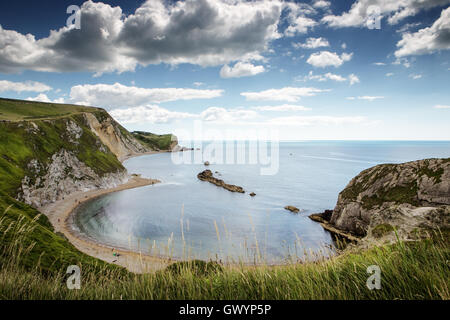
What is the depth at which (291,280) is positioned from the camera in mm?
3846

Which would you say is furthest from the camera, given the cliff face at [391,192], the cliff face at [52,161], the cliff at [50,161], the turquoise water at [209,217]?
the cliff face at [52,161]

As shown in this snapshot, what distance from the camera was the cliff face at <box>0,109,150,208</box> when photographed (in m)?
54.2

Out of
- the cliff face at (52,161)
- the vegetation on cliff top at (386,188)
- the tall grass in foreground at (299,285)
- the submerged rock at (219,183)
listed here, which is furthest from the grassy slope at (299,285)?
the submerged rock at (219,183)

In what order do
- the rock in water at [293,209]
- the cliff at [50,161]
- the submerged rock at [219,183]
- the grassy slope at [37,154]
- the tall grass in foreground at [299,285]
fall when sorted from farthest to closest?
the submerged rock at [219,183], the rock in water at [293,209], the cliff at [50,161], the grassy slope at [37,154], the tall grass in foreground at [299,285]

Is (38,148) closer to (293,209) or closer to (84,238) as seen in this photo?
(84,238)

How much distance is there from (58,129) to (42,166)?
2823 cm

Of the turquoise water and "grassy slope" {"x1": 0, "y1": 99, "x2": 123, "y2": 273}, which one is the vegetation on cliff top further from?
"grassy slope" {"x1": 0, "y1": 99, "x2": 123, "y2": 273}

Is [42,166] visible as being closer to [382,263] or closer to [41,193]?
[41,193]

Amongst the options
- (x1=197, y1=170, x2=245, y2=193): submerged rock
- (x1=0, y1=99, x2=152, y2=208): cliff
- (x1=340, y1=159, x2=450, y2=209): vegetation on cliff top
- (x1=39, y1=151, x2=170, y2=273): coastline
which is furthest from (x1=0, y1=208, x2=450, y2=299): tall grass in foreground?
(x1=197, y1=170, x2=245, y2=193): submerged rock

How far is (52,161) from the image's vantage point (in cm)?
6706

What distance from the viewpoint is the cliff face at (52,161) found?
54.2 meters

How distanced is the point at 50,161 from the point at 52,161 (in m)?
0.75

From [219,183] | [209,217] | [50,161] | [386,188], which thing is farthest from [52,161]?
[386,188]

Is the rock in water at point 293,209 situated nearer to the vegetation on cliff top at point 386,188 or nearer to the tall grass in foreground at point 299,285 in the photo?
the vegetation on cliff top at point 386,188
